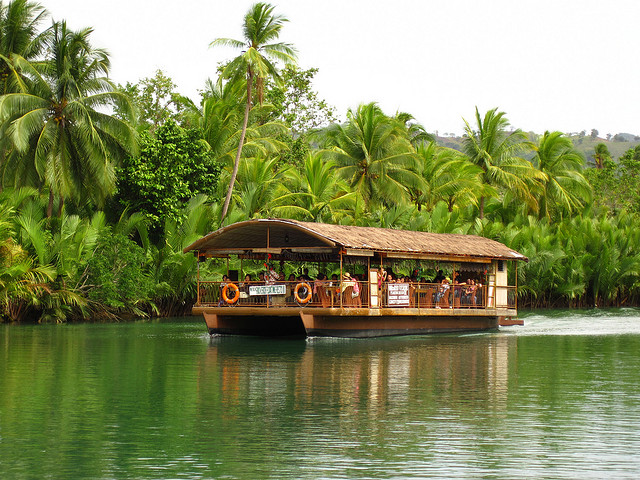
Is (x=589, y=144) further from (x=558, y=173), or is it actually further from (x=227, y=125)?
(x=227, y=125)

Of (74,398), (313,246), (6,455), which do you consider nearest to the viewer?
(6,455)

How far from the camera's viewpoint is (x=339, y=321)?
21500 mm

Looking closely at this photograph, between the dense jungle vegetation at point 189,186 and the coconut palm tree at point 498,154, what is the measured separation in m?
0.09

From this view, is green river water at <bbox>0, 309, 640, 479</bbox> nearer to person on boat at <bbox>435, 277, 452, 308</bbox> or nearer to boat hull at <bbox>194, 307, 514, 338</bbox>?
boat hull at <bbox>194, 307, 514, 338</bbox>

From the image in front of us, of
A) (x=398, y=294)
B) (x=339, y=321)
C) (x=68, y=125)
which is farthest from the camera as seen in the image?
(x=68, y=125)

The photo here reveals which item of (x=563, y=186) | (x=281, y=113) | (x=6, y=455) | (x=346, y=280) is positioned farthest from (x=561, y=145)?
(x=6, y=455)

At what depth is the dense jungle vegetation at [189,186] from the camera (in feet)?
91.8

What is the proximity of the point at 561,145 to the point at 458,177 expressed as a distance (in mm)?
11029

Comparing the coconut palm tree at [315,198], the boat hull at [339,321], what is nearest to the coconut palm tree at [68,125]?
the coconut palm tree at [315,198]

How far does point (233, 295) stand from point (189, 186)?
38.1 feet

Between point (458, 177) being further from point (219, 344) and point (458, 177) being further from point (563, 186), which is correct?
point (219, 344)

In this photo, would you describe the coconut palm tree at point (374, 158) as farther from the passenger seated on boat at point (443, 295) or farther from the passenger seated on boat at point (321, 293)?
the passenger seated on boat at point (321, 293)

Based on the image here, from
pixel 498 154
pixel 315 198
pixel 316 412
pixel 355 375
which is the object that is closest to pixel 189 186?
pixel 315 198

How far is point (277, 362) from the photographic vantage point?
16.6 metres
